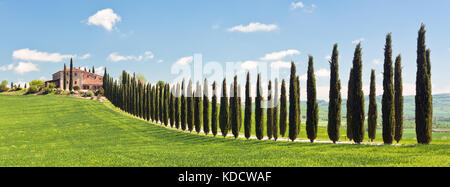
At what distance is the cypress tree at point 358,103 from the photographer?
2569cm

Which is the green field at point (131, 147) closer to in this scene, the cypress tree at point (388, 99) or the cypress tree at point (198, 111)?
the cypress tree at point (388, 99)

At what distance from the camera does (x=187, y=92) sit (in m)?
44.7

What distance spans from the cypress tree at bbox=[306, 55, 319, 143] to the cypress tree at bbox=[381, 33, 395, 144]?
20.1ft

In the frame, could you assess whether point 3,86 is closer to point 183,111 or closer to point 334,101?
point 183,111

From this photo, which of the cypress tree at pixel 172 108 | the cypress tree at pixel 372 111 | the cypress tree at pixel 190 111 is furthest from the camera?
the cypress tree at pixel 172 108

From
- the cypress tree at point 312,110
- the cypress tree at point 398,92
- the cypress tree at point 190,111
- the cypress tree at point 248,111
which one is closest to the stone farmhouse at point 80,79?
the cypress tree at point 190,111

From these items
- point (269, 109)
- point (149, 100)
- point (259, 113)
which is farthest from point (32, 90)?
point (259, 113)

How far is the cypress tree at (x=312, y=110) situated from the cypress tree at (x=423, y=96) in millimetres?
8612

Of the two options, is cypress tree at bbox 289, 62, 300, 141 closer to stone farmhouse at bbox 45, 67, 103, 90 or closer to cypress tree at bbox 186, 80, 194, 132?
cypress tree at bbox 186, 80, 194, 132

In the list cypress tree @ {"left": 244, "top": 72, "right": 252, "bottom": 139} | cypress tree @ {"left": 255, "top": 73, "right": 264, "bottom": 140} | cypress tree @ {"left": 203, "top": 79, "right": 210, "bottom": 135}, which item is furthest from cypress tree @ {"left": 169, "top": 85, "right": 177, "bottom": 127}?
cypress tree @ {"left": 255, "top": 73, "right": 264, "bottom": 140}

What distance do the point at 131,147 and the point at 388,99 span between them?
78.4 ft

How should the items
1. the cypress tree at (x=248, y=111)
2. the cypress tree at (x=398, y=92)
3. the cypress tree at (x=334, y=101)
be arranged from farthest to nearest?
the cypress tree at (x=248, y=111), the cypress tree at (x=334, y=101), the cypress tree at (x=398, y=92)

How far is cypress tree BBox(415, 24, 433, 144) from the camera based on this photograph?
23203 mm
